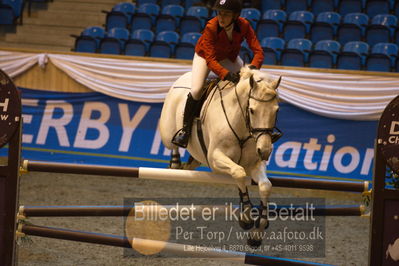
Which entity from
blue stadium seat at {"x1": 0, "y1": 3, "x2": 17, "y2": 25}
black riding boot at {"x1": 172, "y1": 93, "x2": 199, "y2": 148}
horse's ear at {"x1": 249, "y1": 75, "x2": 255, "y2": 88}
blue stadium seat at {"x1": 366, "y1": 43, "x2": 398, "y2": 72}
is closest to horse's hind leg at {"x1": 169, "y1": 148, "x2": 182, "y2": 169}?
black riding boot at {"x1": 172, "y1": 93, "x2": 199, "y2": 148}

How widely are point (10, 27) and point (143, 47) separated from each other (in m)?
3.94

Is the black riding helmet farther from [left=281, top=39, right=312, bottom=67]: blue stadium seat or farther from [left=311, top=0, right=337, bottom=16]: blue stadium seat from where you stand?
[left=311, top=0, right=337, bottom=16]: blue stadium seat

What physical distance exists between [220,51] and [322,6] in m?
6.77

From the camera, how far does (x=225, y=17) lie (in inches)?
178

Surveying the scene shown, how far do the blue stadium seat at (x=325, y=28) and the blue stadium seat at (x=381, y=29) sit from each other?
574 millimetres

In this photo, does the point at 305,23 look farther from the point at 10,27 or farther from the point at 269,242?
the point at 10,27

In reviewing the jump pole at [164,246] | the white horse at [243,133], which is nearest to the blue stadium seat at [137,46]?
the white horse at [243,133]

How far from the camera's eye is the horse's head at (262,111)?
3956 millimetres

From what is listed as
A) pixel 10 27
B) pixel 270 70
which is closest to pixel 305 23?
pixel 270 70

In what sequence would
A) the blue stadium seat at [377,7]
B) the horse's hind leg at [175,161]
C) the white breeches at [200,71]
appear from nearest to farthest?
1. the white breeches at [200,71]
2. the horse's hind leg at [175,161]
3. the blue stadium seat at [377,7]

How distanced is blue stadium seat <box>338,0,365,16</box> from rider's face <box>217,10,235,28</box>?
22.5 ft

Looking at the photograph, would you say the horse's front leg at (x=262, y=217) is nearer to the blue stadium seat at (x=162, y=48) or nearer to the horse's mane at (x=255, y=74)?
the horse's mane at (x=255, y=74)

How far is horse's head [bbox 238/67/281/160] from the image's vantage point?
3.96 m

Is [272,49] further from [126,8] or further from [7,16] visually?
[7,16]
